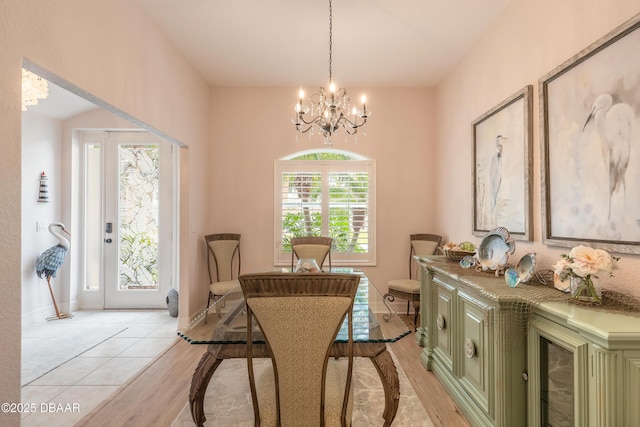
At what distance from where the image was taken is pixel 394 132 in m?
4.39

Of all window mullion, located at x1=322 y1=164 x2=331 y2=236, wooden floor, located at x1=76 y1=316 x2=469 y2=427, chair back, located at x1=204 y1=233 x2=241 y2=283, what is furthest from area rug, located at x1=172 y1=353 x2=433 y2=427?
window mullion, located at x1=322 y1=164 x2=331 y2=236

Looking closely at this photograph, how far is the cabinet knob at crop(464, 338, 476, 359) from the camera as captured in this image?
2.01 metres

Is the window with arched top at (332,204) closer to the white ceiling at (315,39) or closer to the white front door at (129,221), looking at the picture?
the white ceiling at (315,39)

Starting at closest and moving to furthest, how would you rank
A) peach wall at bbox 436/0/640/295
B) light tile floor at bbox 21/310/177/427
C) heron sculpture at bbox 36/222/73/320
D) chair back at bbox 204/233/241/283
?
peach wall at bbox 436/0/640/295 → light tile floor at bbox 21/310/177/427 → heron sculpture at bbox 36/222/73/320 → chair back at bbox 204/233/241/283

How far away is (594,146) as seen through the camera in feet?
5.67

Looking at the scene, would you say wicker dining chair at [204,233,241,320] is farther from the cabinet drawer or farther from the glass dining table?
the cabinet drawer

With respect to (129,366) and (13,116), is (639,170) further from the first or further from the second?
(129,366)

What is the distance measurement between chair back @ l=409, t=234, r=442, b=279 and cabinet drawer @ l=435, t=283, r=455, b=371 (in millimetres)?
1477

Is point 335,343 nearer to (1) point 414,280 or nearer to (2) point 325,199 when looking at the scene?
(1) point 414,280

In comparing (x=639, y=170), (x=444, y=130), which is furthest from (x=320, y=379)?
(x=444, y=130)

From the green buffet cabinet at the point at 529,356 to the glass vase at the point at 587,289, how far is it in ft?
0.24

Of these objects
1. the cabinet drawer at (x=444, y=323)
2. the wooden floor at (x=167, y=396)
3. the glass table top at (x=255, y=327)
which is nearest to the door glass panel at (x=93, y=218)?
the wooden floor at (x=167, y=396)

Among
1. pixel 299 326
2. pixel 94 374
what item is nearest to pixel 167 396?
pixel 94 374

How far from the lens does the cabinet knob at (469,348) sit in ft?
6.59
